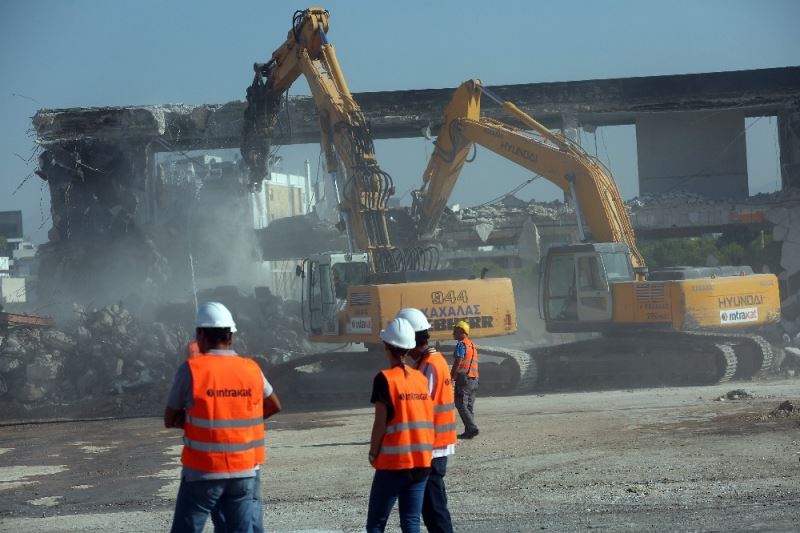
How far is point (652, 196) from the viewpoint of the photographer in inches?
1550

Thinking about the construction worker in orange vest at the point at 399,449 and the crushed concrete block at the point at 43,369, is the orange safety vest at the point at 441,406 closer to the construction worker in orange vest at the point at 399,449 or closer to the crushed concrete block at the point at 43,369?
the construction worker in orange vest at the point at 399,449

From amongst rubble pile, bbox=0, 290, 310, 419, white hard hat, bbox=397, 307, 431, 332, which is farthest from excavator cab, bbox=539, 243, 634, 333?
white hard hat, bbox=397, 307, 431, 332

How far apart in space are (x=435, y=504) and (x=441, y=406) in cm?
71

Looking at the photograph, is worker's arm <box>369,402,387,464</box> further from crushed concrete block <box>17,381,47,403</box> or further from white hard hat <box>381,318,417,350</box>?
crushed concrete block <box>17,381,47,403</box>

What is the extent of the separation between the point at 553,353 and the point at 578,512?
12.9 m

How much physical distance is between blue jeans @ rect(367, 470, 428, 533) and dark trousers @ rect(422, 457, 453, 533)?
0.37 meters

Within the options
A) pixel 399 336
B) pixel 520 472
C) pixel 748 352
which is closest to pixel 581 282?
pixel 748 352

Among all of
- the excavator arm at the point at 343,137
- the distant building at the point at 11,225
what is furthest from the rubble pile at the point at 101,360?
the distant building at the point at 11,225

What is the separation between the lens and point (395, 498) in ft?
21.9

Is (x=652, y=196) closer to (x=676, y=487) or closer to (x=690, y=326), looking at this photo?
(x=690, y=326)

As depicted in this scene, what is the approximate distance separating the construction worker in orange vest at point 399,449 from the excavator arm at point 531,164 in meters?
14.5

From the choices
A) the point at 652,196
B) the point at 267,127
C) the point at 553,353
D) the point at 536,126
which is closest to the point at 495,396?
the point at 553,353

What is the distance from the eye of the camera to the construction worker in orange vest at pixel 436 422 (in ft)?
23.4

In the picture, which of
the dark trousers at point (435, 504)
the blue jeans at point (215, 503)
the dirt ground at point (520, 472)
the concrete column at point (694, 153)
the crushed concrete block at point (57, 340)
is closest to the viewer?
the blue jeans at point (215, 503)
